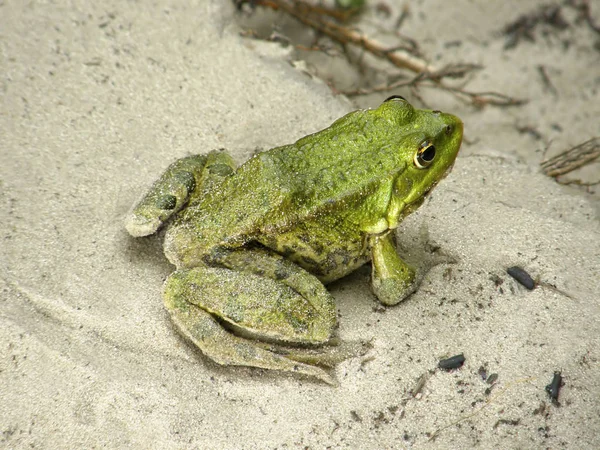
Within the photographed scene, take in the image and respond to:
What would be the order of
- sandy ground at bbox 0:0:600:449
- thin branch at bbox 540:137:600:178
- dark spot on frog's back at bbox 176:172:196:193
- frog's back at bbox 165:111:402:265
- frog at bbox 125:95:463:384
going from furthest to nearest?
1. thin branch at bbox 540:137:600:178
2. dark spot on frog's back at bbox 176:172:196:193
3. frog's back at bbox 165:111:402:265
4. frog at bbox 125:95:463:384
5. sandy ground at bbox 0:0:600:449

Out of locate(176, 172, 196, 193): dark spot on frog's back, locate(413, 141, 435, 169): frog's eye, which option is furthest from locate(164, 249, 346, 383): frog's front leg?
locate(413, 141, 435, 169): frog's eye

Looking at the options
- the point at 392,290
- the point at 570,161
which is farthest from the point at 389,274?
the point at 570,161

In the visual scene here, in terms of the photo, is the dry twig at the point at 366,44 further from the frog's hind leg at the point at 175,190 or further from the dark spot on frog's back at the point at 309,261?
the dark spot on frog's back at the point at 309,261

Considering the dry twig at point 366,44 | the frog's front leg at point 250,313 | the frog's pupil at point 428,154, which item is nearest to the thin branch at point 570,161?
the dry twig at point 366,44

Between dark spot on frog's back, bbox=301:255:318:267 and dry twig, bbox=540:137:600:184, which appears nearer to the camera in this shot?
dark spot on frog's back, bbox=301:255:318:267

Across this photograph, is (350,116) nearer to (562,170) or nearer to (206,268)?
(206,268)

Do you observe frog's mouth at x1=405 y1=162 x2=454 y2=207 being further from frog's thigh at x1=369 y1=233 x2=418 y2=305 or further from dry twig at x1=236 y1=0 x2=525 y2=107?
dry twig at x1=236 y1=0 x2=525 y2=107

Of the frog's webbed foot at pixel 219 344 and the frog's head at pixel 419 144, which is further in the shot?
the frog's head at pixel 419 144
